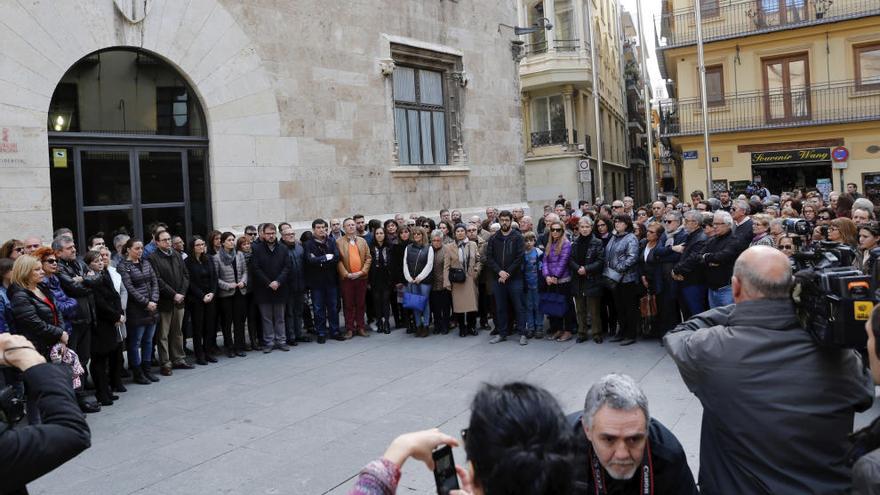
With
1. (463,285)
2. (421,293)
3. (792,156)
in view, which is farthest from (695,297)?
(792,156)

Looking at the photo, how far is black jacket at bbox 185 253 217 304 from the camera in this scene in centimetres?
934

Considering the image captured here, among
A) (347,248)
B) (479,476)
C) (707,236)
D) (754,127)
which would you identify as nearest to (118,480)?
(479,476)

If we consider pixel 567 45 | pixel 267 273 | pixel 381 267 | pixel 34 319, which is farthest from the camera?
pixel 567 45

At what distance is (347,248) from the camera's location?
11.1 metres

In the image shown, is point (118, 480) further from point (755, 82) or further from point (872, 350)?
point (755, 82)

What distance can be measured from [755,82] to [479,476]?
27.4 m

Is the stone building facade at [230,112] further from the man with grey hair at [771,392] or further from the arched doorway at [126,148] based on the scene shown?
the man with grey hair at [771,392]

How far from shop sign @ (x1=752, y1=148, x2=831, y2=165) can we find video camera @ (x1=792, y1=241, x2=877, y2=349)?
25287 mm

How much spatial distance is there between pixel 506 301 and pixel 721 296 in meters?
3.16

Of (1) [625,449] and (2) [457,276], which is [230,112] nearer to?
(2) [457,276]

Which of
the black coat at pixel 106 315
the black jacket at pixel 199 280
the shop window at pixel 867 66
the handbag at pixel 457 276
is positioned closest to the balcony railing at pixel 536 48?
the shop window at pixel 867 66

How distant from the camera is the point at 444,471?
192 centimetres

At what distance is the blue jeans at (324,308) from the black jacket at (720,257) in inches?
217

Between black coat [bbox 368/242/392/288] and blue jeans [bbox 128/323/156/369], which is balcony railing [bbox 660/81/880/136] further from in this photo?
blue jeans [bbox 128/323/156/369]
